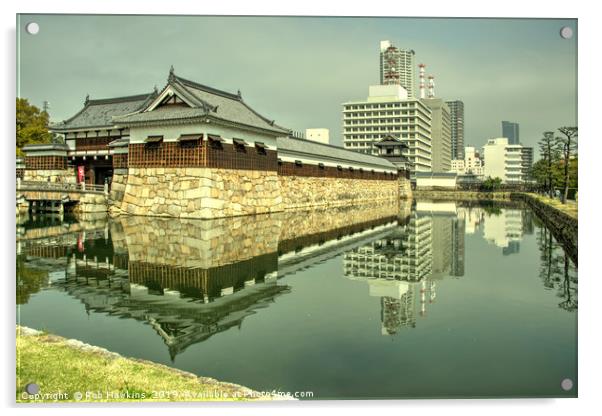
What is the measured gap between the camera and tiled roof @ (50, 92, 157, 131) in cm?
3450

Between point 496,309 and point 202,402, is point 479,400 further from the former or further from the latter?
point 496,309

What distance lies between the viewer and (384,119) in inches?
3681

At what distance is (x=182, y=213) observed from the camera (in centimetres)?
2441

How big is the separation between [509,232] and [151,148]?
18890 mm

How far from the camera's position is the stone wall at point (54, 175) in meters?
33.6

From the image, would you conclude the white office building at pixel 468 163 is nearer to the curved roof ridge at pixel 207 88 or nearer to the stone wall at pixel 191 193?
the curved roof ridge at pixel 207 88

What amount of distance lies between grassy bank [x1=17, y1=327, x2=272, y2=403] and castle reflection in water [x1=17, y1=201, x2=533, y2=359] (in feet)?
2.69

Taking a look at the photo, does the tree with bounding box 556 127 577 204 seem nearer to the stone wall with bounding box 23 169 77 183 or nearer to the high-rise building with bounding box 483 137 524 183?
the stone wall with bounding box 23 169 77 183

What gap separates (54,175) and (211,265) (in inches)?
1040

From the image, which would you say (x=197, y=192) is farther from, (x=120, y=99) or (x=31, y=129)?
(x=31, y=129)

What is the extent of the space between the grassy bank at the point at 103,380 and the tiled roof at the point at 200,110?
64.6 ft

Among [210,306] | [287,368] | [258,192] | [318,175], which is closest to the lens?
[287,368]

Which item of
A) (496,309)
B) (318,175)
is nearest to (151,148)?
(318,175)

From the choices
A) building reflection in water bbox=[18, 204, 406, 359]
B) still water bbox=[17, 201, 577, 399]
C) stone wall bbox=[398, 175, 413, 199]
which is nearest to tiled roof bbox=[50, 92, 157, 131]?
building reflection in water bbox=[18, 204, 406, 359]
